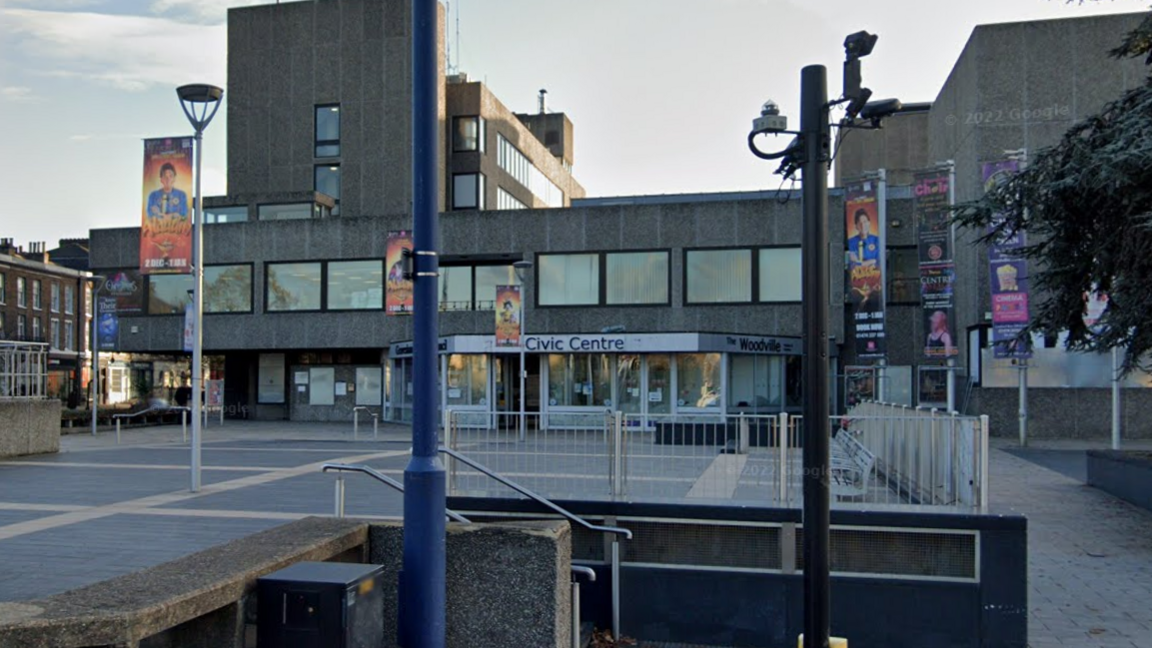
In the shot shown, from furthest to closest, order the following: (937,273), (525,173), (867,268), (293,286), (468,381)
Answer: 1. (525,173)
2. (293,286)
3. (468,381)
4. (867,268)
5. (937,273)

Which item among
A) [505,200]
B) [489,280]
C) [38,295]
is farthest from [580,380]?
[38,295]

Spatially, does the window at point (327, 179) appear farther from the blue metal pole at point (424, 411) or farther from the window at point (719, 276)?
the blue metal pole at point (424, 411)

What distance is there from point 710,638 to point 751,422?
6.35 ft

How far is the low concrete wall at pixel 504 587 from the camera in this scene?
18.6 feet

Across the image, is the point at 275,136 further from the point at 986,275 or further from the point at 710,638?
the point at 710,638

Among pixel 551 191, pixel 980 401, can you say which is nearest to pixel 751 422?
pixel 980 401

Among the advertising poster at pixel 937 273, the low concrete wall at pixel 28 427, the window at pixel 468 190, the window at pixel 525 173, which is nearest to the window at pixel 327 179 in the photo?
the window at pixel 468 190

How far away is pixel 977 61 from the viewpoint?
30.0 metres

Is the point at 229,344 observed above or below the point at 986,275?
below

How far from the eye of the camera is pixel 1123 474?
48.5 feet

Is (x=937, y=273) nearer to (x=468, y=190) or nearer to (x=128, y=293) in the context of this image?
(x=468, y=190)

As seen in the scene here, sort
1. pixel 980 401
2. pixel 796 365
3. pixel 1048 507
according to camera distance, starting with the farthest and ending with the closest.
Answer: pixel 796 365
pixel 980 401
pixel 1048 507

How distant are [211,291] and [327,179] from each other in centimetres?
731

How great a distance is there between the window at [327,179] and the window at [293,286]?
16.5 feet
